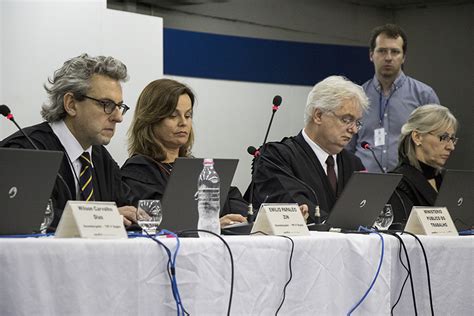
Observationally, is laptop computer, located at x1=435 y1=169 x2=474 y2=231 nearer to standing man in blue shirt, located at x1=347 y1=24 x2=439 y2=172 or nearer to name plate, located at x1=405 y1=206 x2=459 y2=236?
name plate, located at x1=405 y1=206 x2=459 y2=236

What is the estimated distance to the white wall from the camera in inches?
194

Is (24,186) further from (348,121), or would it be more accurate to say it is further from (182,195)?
(348,121)

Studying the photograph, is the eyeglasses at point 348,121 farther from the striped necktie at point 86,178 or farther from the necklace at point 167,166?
the striped necktie at point 86,178

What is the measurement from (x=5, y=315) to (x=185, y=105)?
1.85m

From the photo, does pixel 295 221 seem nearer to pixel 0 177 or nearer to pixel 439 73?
pixel 0 177

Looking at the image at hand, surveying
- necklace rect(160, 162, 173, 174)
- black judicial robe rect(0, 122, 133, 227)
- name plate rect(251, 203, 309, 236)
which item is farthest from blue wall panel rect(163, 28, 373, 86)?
name plate rect(251, 203, 309, 236)

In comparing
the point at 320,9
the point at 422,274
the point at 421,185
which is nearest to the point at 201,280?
the point at 422,274

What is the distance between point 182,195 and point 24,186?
1.89 ft

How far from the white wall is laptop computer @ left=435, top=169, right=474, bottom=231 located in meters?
2.32

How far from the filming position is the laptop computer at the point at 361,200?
9.91ft

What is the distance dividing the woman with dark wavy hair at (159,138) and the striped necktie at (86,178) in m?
0.39

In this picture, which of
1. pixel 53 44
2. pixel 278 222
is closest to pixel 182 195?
pixel 278 222

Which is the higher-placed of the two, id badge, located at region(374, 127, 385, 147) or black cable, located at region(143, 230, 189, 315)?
black cable, located at region(143, 230, 189, 315)

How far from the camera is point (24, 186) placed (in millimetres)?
2264
